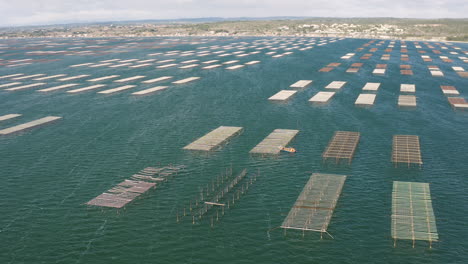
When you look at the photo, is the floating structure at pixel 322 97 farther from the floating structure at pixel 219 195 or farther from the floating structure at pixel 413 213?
the floating structure at pixel 219 195

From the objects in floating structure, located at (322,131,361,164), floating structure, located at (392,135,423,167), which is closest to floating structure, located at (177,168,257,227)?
floating structure, located at (322,131,361,164)

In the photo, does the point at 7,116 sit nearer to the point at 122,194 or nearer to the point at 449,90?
the point at 122,194

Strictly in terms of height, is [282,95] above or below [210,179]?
above

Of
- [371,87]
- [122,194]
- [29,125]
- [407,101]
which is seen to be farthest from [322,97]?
[29,125]

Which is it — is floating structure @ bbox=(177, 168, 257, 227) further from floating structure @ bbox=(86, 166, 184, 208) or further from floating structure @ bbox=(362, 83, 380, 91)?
floating structure @ bbox=(362, 83, 380, 91)

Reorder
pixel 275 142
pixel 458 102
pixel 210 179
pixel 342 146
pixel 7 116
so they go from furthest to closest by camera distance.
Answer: pixel 458 102 < pixel 7 116 < pixel 275 142 < pixel 342 146 < pixel 210 179

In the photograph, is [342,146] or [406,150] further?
[342,146]

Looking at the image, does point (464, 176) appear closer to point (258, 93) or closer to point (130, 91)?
point (258, 93)

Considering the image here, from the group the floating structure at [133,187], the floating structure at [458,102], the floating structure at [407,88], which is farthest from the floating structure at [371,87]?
the floating structure at [133,187]
